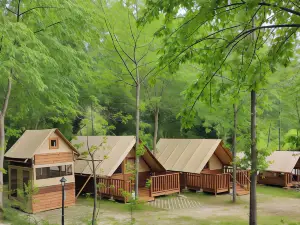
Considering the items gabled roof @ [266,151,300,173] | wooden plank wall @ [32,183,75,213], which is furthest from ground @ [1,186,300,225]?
gabled roof @ [266,151,300,173]

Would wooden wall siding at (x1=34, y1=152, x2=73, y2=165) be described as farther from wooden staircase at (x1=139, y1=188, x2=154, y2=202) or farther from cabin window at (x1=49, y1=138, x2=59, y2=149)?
wooden staircase at (x1=139, y1=188, x2=154, y2=202)

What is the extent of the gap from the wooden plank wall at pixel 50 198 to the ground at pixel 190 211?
0.32 meters

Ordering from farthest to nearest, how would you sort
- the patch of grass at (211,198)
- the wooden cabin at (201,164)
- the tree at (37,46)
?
the wooden cabin at (201,164) → the patch of grass at (211,198) → the tree at (37,46)

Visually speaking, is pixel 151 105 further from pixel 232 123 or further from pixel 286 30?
pixel 286 30

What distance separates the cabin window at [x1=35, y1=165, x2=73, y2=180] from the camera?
1602cm

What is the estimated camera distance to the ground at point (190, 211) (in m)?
13.5

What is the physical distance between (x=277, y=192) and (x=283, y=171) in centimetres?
239

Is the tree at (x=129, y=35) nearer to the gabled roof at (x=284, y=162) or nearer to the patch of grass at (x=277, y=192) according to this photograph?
the patch of grass at (x=277, y=192)

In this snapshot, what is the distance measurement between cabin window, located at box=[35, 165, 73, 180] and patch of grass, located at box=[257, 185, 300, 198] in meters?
12.6

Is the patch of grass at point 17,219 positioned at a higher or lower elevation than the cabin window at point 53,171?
lower

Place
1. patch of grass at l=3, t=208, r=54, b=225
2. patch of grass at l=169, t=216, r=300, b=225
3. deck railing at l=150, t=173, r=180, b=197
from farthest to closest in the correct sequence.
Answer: deck railing at l=150, t=173, r=180, b=197 → patch of grass at l=169, t=216, r=300, b=225 → patch of grass at l=3, t=208, r=54, b=225

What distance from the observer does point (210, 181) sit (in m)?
19.9

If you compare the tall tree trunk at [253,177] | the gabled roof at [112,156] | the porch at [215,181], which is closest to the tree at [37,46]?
the gabled roof at [112,156]

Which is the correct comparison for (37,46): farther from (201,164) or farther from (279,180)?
(279,180)
